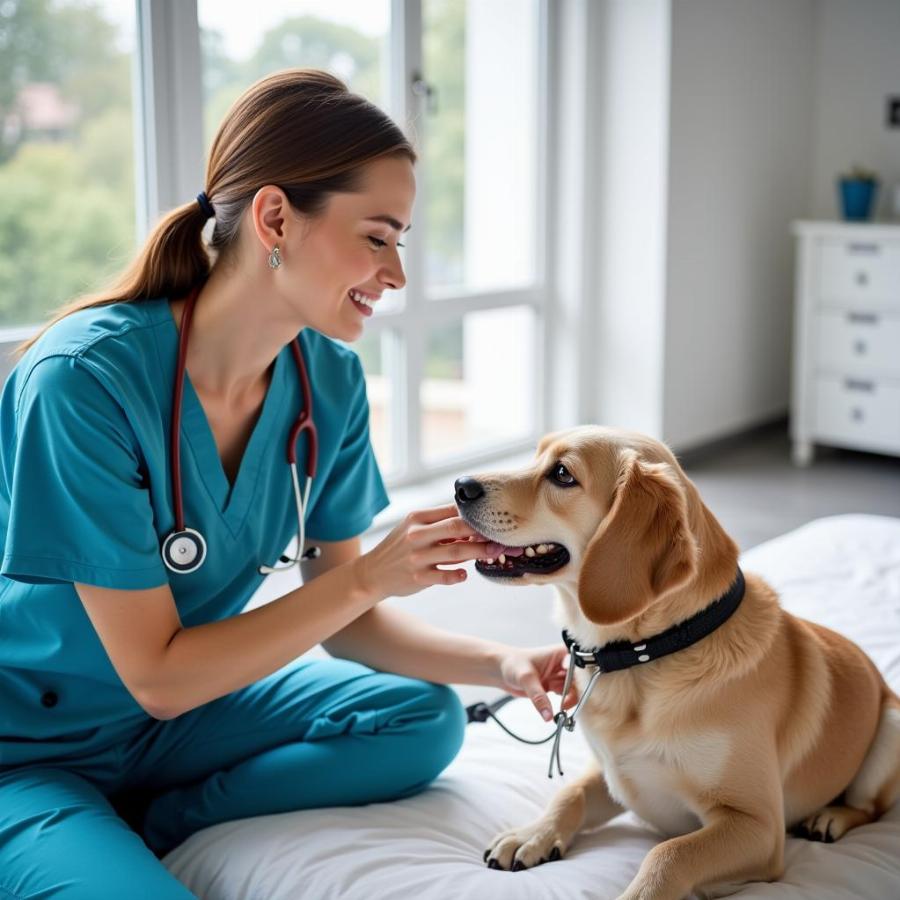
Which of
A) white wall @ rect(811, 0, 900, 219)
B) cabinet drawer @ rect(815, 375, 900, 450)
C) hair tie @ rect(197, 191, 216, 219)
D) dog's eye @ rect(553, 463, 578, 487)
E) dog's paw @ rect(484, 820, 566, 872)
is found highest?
white wall @ rect(811, 0, 900, 219)

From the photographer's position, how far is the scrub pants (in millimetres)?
1603

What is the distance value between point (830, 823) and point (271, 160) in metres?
1.11

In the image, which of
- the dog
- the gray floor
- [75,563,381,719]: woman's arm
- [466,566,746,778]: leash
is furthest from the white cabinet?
[75,563,381,719]: woman's arm

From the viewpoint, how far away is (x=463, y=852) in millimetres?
1548

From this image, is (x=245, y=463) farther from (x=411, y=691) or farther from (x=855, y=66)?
(x=855, y=66)

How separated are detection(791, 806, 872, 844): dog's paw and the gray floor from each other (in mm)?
1008

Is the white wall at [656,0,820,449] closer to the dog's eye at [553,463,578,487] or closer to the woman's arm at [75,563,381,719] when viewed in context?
the dog's eye at [553,463,578,487]

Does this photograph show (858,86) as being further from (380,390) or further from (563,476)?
(563,476)

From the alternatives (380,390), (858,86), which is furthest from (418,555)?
(858,86)

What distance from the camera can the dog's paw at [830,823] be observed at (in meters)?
1.53

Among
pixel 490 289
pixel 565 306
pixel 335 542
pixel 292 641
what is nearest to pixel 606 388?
pixel 565 306

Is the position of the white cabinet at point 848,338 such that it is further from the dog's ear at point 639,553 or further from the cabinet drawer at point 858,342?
the dog's ear at point 639,553

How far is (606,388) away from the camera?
15.8 feet

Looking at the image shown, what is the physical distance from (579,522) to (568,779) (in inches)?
20.2
